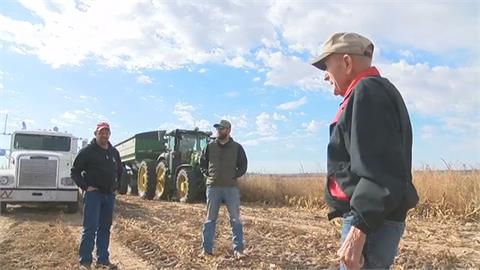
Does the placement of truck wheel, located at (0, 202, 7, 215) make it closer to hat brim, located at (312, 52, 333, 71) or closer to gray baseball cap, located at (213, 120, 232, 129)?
gray baseball cap, located at (213, 120, 232, 129)

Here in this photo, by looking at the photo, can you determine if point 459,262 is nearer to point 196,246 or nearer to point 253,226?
point 196,246

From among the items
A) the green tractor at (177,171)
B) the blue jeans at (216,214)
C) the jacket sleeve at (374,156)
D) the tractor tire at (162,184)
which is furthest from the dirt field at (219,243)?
the tractor tire at (162,184)

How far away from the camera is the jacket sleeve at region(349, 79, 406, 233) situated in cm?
193

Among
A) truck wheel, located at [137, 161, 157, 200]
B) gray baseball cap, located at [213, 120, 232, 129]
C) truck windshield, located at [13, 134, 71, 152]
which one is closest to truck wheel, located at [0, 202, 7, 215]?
truck windshield, located at [13, 134, 71, 152]

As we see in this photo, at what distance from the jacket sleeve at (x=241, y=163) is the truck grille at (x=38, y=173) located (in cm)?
617

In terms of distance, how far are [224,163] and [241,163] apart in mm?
282

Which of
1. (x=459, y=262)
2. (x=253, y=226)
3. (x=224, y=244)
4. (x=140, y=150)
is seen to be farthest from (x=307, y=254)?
(x=140, y=150)

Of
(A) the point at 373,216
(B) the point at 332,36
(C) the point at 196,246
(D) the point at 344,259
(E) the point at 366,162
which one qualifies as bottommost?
(C) the point at 196,246

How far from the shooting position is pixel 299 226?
9273 mm

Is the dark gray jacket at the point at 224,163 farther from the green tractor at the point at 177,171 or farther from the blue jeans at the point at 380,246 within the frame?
the green tractor at the point at 177,171

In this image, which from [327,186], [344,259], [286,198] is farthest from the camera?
[286,198]

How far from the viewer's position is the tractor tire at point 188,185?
577 inches

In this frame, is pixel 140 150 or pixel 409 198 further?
pixel 140 150

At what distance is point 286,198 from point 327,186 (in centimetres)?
1264
